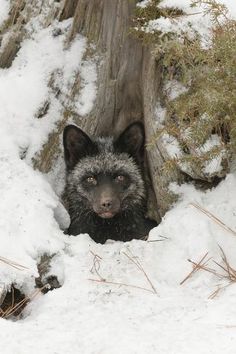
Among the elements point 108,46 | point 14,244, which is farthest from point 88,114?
point 14,244

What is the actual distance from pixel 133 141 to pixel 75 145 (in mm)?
749

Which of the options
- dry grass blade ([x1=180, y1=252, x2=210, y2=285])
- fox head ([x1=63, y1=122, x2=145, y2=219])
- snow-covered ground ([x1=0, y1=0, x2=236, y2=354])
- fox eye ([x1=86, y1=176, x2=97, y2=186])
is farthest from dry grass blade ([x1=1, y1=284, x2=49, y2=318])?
fox eye ([x1=86, y1=176, x2=97, y2=186])

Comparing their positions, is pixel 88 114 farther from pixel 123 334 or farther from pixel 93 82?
pixel 123 334

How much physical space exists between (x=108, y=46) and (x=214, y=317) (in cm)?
366

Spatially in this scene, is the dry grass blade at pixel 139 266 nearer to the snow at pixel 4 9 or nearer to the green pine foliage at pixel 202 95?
the green pine foliage at pixel 202 95

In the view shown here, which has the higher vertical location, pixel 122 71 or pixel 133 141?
pixel 122 71

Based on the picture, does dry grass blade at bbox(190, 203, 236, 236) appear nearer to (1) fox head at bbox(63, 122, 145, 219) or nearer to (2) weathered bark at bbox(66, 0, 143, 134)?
(1) fox head at bbox(63, 122, 145, 219)

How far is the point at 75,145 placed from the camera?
750cm

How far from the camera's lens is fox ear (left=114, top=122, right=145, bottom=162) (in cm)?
745

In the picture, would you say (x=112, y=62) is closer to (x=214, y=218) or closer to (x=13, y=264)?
(x=214, y=218)

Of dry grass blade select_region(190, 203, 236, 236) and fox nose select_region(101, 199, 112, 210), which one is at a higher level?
dry grass blade select_region(190, 203, 236, 236)

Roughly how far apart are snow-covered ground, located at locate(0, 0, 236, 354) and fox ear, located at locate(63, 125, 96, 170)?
8.9 inches

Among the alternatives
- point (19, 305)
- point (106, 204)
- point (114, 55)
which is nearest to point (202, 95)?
point (114, 55)

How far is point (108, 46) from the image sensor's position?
699 cm
